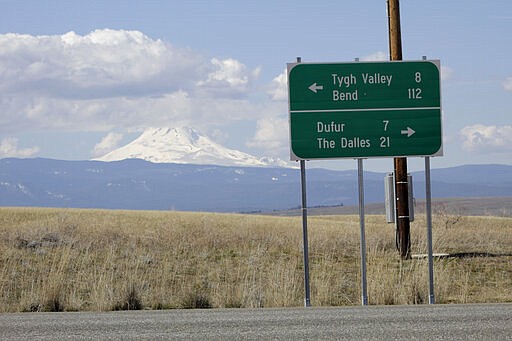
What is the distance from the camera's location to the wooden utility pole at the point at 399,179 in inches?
792

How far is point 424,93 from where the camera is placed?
13.8m

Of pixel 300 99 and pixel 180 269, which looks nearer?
pixel 300 99

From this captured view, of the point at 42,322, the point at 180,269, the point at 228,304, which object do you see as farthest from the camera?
the point at 180,269

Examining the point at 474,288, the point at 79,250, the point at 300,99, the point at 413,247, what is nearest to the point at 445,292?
the point at 474,288

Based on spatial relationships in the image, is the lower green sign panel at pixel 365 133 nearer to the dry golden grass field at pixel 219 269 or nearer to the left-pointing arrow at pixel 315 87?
the left-pointing arrow at pixel 315 87

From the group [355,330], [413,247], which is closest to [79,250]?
[413,247]

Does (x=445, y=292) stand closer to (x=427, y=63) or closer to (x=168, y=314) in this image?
(x=427, y=63)

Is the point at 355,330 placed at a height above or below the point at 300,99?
below

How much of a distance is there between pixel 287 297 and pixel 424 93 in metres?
3.61

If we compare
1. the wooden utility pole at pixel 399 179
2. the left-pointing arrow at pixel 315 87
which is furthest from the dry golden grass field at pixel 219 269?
the left-pointing arrow at pixel 315 87

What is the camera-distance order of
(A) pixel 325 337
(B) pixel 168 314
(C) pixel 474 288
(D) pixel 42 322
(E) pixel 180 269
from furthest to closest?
(E) pixel 180 269 → (C) pixel 474 288 → (B) pixel 168 314 → (D) pixel 42 322 → (A) pixel 325 337

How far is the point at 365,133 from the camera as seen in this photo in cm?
1377

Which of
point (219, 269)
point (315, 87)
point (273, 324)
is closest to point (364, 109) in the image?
point (315, 87)

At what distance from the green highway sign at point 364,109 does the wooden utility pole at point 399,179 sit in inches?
241
